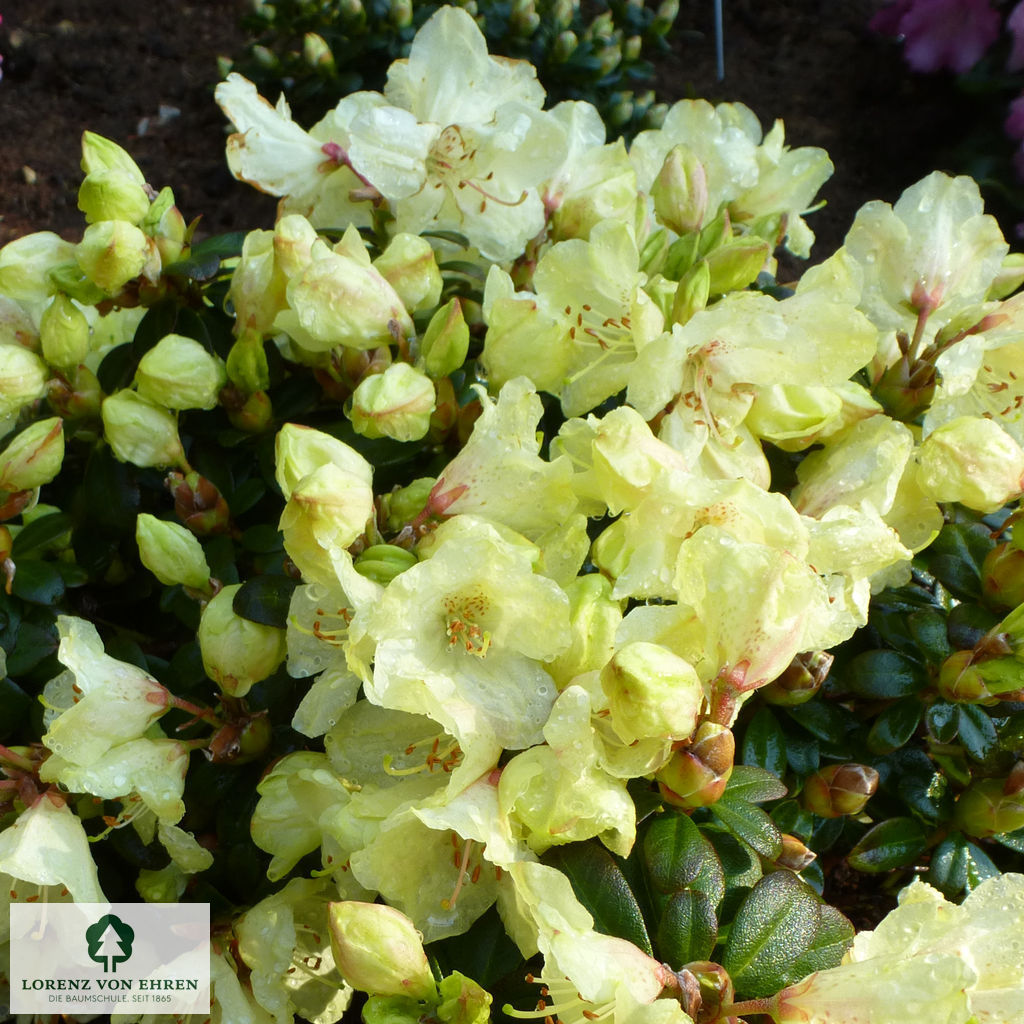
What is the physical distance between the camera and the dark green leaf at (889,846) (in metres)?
1.03

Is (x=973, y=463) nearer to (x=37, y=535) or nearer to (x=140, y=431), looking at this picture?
(x=140, y=431)

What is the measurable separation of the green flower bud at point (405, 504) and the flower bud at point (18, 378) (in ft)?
1.35

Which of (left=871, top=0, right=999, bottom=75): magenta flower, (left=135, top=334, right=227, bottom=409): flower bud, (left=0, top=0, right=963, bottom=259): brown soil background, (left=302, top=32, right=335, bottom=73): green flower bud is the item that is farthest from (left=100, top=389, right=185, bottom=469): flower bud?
(left=871, top=0, right=999, bottom=75): magenta flower

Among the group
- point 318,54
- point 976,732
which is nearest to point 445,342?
point 976,732

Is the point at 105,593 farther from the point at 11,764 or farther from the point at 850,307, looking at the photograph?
the point at 850,307

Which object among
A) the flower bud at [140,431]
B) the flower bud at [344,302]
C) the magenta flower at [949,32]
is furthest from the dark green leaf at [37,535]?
the magenta flower at [949,32]

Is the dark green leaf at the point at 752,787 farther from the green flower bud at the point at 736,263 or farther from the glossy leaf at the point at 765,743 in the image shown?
the green flower bud at the point at 736,263

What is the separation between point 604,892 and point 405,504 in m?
0.39

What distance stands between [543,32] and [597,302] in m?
1.88

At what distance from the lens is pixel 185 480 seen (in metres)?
1.10

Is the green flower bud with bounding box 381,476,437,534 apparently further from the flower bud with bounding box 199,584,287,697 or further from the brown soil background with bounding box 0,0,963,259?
the brown soil background with bounding box 0,0,963,259

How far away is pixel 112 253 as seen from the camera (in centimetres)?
104

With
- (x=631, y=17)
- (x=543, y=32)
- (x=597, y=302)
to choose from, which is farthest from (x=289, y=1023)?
(x=631, y=17)

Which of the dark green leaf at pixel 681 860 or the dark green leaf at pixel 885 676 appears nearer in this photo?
the dark green leaf at pixel 681 860
